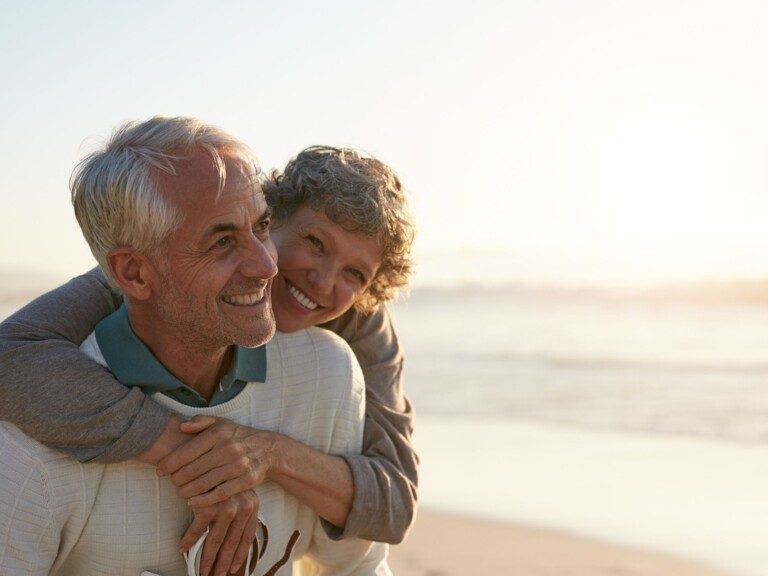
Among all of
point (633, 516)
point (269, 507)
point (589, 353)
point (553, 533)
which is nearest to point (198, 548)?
point (269, 507)

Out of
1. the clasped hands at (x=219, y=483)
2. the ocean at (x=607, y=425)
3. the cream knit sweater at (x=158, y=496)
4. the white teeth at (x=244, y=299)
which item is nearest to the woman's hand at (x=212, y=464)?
the clasped hands at (x=219, y=483)

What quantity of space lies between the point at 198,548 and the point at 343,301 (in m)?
0.82

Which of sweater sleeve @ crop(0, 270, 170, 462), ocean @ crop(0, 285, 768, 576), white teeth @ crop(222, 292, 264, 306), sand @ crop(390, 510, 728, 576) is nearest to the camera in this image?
sweater sleeve @ crop(0, 270, 170, 462)

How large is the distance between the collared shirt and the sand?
2.60 m

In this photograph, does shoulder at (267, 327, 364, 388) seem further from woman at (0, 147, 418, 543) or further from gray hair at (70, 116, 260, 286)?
gray hair at (70, 116, 260, 286)

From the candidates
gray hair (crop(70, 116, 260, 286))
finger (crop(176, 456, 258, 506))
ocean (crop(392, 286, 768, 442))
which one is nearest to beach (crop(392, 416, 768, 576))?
ocean (crop(392, 286, 768, 442))

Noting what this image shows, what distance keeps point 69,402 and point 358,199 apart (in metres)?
0.96

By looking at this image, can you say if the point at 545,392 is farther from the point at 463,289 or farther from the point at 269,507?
the point at 463,289

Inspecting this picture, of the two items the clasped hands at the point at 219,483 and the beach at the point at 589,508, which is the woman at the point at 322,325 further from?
the beach at the point at 589,508

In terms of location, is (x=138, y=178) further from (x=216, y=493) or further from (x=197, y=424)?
(x=216, y=493)

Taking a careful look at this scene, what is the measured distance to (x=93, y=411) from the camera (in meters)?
2.15

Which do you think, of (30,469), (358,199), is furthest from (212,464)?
(358,199)

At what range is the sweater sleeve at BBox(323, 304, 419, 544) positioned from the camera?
8.28ft

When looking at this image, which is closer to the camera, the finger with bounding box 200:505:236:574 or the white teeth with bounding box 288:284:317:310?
the finger with bounding box 200:505:236:574
